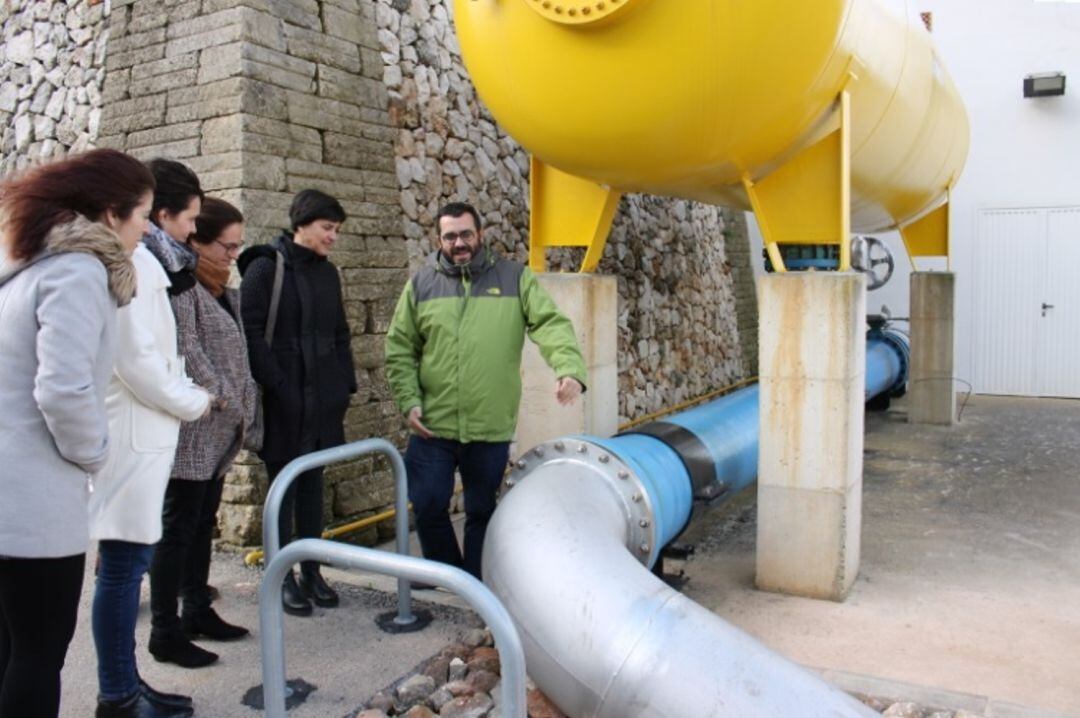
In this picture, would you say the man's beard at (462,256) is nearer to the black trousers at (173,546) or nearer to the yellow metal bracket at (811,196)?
the black trousers at (173,546)

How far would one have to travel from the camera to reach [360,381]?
4.82 m

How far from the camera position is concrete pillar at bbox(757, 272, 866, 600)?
3.87m

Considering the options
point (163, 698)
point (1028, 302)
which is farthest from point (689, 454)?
point (1028, 302)

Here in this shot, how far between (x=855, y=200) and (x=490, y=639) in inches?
139

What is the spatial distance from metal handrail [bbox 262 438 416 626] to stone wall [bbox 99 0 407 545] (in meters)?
1.19

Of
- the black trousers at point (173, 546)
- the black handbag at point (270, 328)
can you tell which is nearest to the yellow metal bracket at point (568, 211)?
the black handbag at point (270, 328)

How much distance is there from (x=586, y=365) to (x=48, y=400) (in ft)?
9.78

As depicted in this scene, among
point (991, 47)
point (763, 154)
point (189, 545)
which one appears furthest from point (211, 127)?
point (991, 47)

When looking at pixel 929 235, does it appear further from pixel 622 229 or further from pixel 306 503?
pixel 306 503

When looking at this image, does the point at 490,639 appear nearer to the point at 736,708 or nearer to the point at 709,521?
the point at 736,708

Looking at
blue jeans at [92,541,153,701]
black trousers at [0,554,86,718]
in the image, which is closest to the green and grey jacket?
blue jeans at [92,541,153,701]

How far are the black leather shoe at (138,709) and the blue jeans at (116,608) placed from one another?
0.02 meters

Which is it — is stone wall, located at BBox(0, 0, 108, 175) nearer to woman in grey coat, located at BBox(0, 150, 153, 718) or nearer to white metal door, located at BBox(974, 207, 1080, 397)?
woman in grey coat, located at BBox(0, 150, 153, 718)

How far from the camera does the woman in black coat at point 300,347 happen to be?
3258mm
